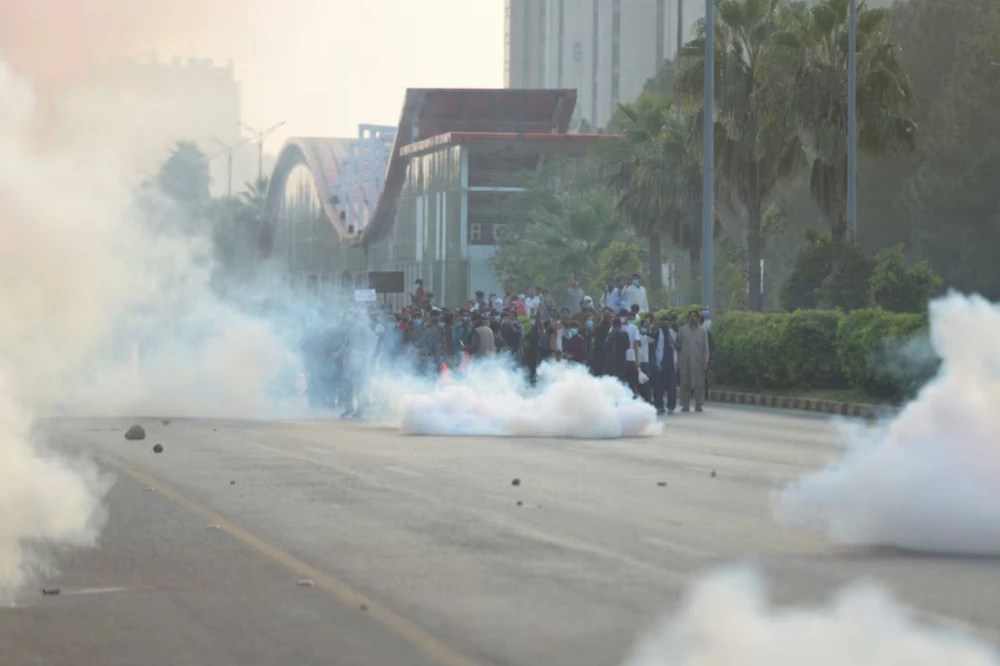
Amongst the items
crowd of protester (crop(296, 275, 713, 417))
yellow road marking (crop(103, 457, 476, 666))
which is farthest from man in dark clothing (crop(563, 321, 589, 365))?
yellow road marking (crop(103, 457, 476, 666))

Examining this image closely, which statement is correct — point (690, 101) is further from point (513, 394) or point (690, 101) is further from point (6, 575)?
point (6, 575)

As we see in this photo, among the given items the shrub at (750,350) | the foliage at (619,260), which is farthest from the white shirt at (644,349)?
the foliage at (619,260)

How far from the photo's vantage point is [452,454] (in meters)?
19.8

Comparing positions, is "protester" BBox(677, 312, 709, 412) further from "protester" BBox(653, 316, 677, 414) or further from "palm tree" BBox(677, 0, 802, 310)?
"palm tree" BBox(677, 0, 802, 310)

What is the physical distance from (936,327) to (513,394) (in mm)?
12831

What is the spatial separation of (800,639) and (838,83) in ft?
121

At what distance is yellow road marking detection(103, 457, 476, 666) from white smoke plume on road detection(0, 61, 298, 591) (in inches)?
31.9

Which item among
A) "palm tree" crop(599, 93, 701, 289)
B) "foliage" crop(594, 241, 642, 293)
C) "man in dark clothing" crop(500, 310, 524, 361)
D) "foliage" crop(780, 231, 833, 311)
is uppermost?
"palm tree" crop(599, 93, 701, 289)

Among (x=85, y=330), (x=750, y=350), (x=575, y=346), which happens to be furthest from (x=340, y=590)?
(x=750, y=350)

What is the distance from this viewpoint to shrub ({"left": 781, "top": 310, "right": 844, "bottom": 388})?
34.4 m

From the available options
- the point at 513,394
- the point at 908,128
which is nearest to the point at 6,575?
the point at 513,394

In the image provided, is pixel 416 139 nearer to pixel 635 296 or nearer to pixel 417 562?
pixel 635 296

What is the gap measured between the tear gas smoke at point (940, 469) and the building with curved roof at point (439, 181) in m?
56.6

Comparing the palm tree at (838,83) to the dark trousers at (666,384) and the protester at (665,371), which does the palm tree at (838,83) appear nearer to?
the protester at (665,371)
